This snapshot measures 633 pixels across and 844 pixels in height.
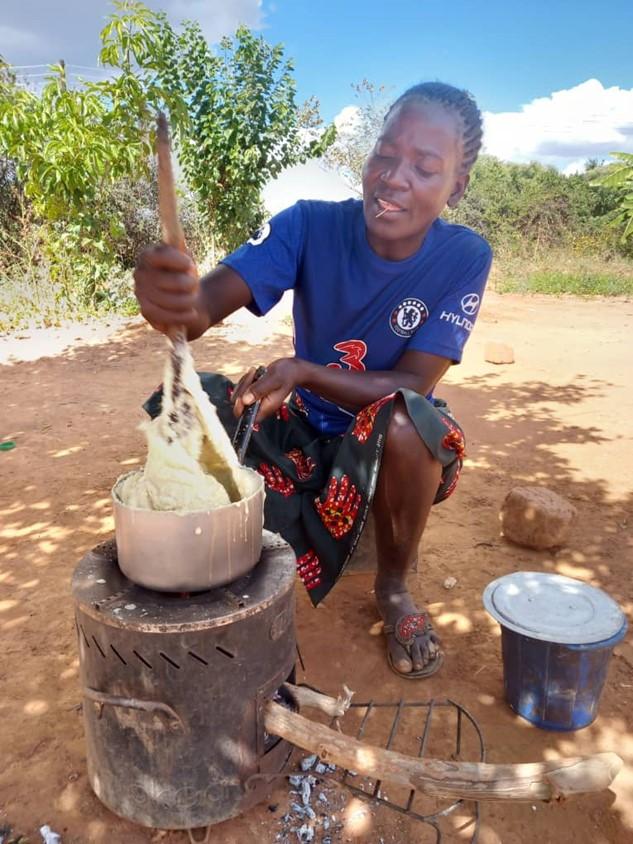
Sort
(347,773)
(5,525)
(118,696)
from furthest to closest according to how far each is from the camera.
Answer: (5,525)
(347,773)
(118,696)

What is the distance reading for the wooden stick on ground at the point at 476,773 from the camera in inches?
50.3

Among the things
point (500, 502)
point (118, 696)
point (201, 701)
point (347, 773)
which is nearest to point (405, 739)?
point (347, 773)

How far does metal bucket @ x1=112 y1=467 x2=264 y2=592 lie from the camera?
133 cm

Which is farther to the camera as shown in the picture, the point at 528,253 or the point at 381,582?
the point at 528,253

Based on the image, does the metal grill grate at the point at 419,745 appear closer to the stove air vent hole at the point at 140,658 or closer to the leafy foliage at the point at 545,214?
the stove air vent hole at the point at 140,658

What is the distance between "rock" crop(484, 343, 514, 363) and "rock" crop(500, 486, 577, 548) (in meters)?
4.40

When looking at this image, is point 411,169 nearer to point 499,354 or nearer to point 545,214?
point 499,354

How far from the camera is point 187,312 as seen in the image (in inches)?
58.7

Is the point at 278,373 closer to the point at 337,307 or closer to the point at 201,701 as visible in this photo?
the point at 337,307

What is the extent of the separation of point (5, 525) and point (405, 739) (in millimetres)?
2361

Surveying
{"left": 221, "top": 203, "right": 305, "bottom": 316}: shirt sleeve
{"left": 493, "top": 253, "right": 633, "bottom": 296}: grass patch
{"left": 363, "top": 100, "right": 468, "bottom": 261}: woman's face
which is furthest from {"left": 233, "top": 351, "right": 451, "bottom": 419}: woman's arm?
{"left": 493, "top": 253, "right": 633, "bottom": 296}: grass patch

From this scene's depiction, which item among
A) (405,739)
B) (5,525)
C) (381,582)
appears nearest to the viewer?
(405,739)

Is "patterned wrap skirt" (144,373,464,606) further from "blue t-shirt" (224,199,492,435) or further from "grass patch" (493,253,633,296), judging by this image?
"grass patch" (493,253,633,296)

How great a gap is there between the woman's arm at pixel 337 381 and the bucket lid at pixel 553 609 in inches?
30.2
